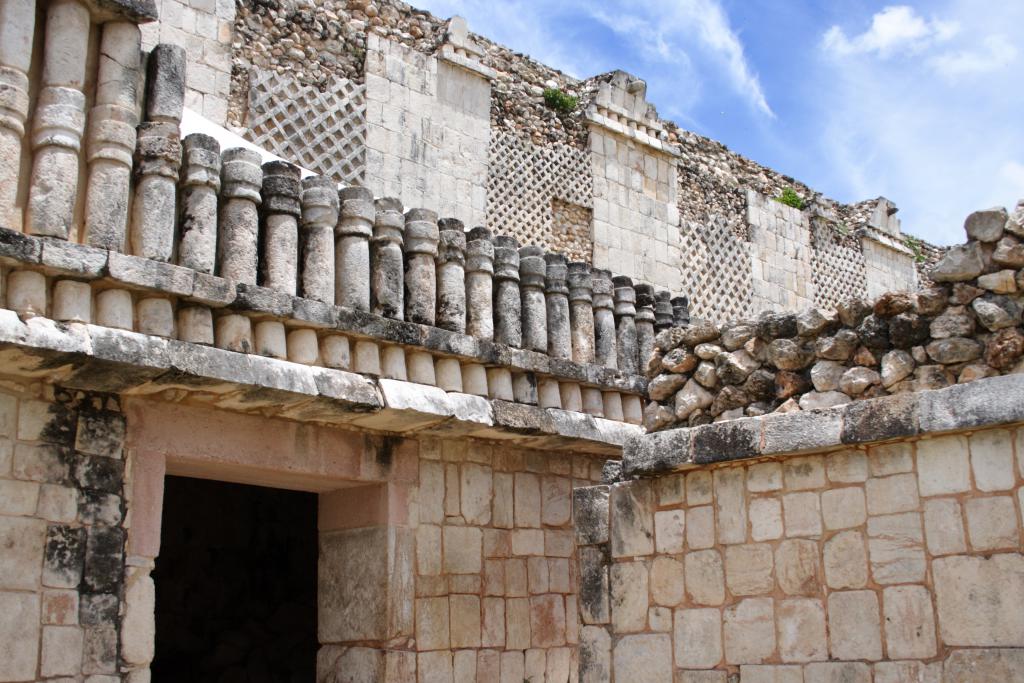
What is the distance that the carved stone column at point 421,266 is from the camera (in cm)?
655

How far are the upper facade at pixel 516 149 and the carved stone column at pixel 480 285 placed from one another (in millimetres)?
3745

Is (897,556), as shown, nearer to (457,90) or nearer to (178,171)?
(178,171)

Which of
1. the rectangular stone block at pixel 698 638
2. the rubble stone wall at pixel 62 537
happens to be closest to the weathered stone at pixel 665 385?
the rectangular stone block at pixel 698 638

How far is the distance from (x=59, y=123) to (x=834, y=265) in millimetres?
13040

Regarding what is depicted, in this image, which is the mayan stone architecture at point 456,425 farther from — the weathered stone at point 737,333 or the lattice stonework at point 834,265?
the lattice stonework at point 834,265

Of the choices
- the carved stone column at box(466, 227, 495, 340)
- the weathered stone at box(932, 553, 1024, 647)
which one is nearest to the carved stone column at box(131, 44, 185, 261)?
the carved stone column at box(466, 227, 495, 340)

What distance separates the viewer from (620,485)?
5.89m

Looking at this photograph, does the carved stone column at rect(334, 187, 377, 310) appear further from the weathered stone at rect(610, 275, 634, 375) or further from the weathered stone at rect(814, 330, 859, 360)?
the weathered stone at rect(814, 330, 859, 360)

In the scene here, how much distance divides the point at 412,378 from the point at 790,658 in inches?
102

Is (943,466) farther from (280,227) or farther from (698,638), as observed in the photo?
(280,227)

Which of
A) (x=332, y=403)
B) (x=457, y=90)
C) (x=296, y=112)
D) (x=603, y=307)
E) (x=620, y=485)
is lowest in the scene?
(x=620, y=485)

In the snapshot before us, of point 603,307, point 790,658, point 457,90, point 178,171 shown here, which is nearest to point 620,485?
point 790,658

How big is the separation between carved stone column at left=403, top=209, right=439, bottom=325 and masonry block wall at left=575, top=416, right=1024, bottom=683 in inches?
56.9

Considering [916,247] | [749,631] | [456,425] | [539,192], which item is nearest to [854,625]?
[749,631]
